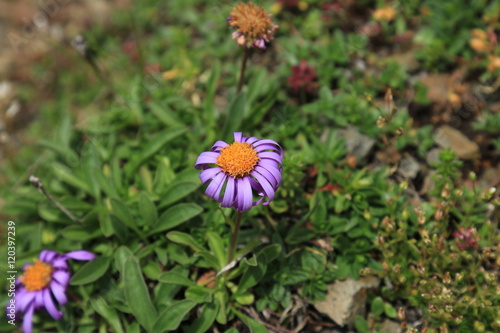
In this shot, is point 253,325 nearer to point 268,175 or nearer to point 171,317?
point 171,317

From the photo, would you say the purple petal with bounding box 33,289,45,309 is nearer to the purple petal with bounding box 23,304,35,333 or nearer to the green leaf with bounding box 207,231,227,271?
the purple petal with bounding box 23,304,35,333

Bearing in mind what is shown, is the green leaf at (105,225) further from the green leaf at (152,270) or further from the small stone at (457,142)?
the small stone at (457,142)

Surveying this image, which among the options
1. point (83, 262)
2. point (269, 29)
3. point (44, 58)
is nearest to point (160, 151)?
point (83, 262)

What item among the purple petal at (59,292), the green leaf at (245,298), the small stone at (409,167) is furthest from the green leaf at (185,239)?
the small stone at (409,167)

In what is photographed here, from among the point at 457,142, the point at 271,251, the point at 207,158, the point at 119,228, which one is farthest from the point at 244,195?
the point at 457,142

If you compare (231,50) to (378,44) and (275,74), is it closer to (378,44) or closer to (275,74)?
(275,74)

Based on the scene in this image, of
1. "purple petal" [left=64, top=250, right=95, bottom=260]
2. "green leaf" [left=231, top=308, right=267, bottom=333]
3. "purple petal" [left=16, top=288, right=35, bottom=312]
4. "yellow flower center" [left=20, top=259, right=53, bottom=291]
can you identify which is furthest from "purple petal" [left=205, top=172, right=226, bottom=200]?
"purple petal" [left=16, top=288, right=35, bottom=312]
